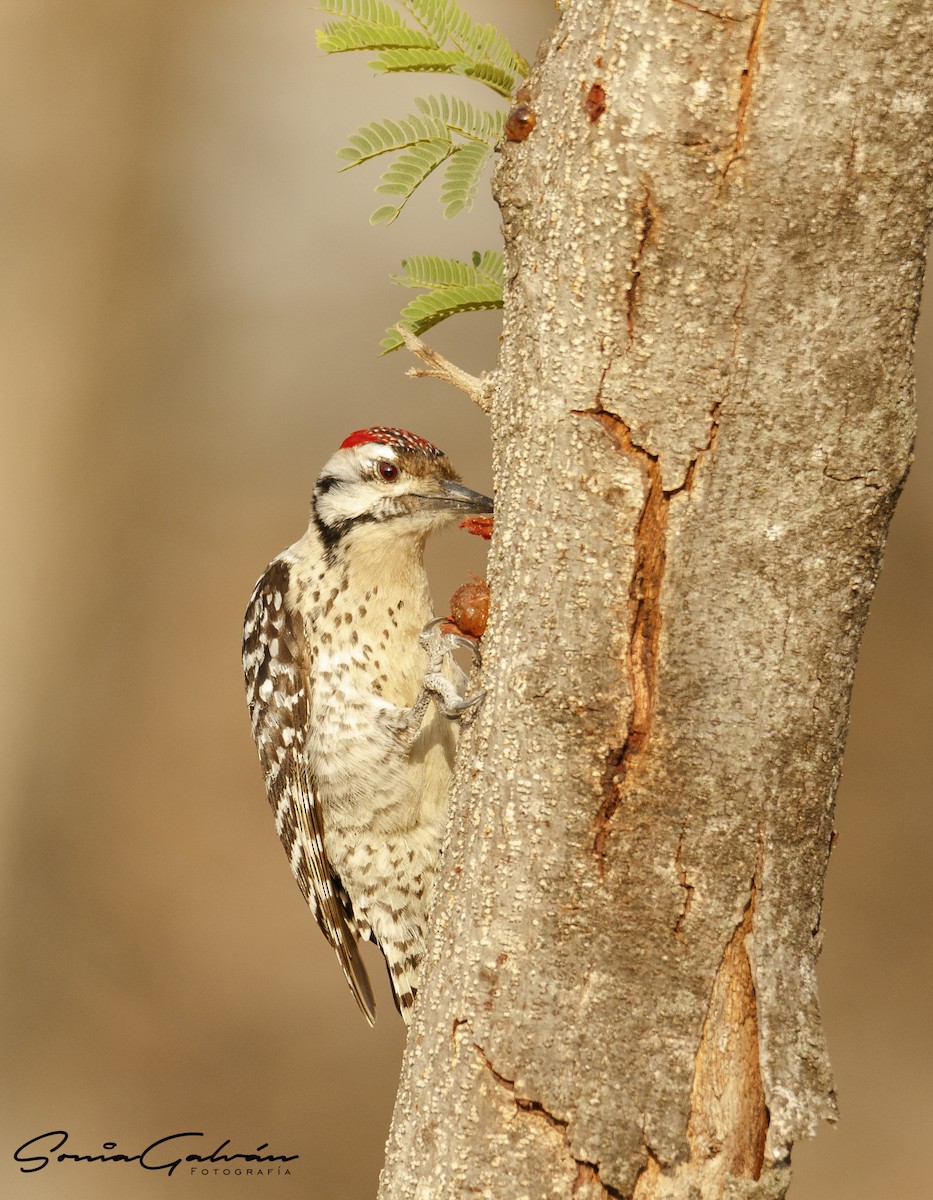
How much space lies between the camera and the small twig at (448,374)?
223 cm

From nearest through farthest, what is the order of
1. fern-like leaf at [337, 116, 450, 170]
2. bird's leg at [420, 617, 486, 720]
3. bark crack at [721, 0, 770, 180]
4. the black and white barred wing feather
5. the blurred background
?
bark crack at [721, 0, 770, 180]
fern-like leaf at [337, 116, 450, 170]
bird's leg at [420, 617, 486, 720]
the black and white barred wing feather
the blurred background

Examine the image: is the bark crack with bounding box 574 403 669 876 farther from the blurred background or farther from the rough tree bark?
the blurred background

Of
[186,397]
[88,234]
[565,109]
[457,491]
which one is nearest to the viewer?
[565,109]

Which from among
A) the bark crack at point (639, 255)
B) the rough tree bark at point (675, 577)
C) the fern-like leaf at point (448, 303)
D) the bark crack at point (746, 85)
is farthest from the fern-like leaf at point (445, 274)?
the bark crack at point (746, 85)

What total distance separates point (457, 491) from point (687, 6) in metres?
1.77

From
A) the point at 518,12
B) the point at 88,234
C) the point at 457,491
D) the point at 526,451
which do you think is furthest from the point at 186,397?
the point at 526,451

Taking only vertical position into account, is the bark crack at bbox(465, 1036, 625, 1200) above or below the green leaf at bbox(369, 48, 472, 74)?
below

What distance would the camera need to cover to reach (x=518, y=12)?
8.71 metres

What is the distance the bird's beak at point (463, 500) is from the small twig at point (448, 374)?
940 mm

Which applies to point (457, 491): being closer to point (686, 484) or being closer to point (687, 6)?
point (686, 484)

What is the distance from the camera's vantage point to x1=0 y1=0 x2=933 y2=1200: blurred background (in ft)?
21.1

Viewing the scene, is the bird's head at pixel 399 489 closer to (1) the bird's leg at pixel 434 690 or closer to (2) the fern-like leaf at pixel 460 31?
(1) the bird's leg at pixel 434 690

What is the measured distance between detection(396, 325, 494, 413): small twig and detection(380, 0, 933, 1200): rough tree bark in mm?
240

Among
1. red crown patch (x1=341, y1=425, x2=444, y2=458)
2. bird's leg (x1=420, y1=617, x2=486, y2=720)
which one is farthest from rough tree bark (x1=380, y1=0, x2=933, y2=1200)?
red crown patch (x1=341, y1=425, x2=444, y2=458)
